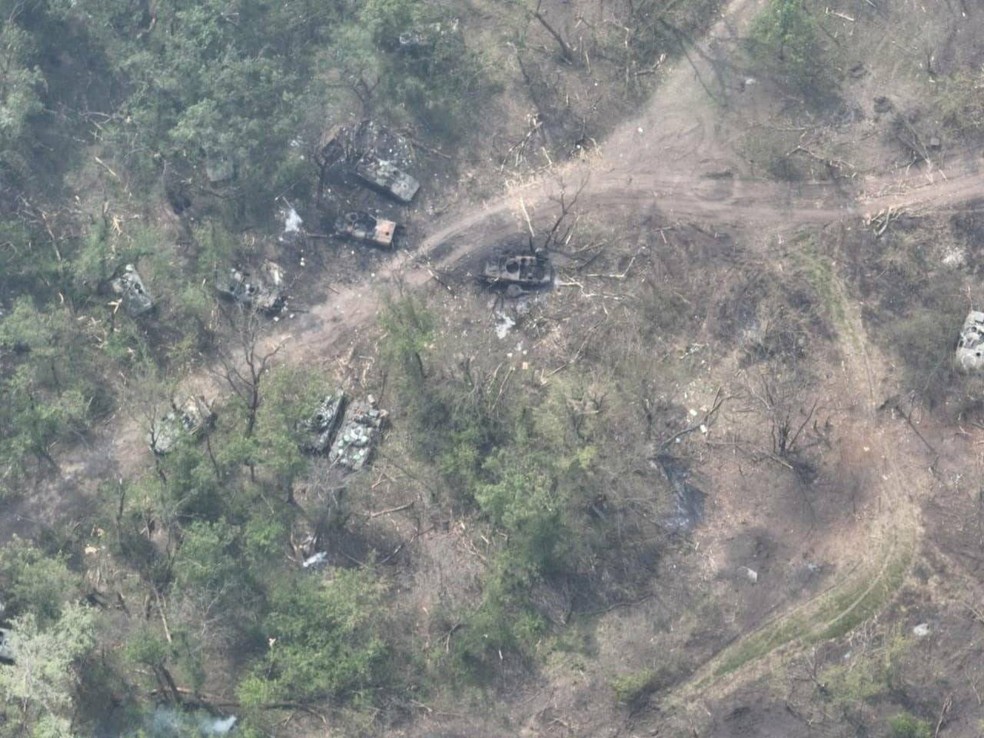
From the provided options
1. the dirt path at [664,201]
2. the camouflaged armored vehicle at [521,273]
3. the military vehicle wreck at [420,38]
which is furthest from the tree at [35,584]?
the military vehicle wreck at [420,38]

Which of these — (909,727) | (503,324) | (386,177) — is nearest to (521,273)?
(503,324)

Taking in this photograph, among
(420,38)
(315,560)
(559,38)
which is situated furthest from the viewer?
(559,38)

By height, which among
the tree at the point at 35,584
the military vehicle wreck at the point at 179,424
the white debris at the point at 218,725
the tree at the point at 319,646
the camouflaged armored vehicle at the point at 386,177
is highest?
the camouflaged armored vehicle at the point at 386,177

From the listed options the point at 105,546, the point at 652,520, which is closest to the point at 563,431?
the point at 652,520

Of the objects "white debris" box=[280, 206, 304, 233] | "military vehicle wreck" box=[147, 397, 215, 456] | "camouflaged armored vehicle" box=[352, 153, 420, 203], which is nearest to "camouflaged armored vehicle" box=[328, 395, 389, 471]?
"military vehicle wreck" box=[147, 397, 215, 456]

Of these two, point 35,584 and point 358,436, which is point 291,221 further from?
point 35,584

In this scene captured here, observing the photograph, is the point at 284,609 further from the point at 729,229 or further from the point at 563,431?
the point at 729,229

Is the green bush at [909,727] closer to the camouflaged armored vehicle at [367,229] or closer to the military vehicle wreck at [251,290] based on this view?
the camouflaged armored vehicle at [367,229]
